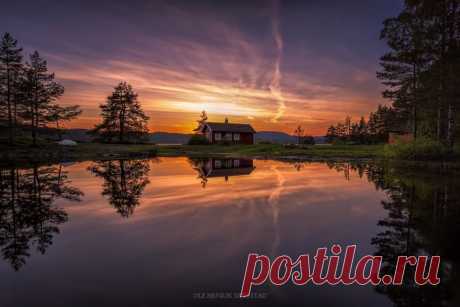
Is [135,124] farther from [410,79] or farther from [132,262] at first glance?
[132,262]

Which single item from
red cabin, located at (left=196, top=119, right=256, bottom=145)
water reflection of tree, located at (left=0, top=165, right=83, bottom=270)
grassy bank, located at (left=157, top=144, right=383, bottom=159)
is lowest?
water reflection of tree, located at (left=0, top=165, right=83, bottom=270)

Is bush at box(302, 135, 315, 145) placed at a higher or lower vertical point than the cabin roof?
lower

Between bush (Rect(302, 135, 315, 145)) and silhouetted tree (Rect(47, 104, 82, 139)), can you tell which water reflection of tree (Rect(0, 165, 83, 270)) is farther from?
bush (Rect(302, 135, 315, 145))

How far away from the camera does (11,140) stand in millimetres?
36062

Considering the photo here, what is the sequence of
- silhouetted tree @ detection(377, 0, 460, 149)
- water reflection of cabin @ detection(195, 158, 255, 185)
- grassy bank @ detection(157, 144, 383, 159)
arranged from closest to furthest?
1. water reflection of cabin @ detection(195, 158, 255, 185)
2. silhouetted tree @ detection(377, 0, 460, 149)
3. grassy bank @ detection(157, 144, 383, 159)

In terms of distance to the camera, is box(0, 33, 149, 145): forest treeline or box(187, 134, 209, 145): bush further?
box(187, 134, 209, 145): bush

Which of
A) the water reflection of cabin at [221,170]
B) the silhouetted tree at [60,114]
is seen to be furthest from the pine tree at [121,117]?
the water reflection of cabin at [221,170]

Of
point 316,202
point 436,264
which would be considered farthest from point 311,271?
point 316,202

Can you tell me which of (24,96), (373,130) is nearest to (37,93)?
(24,96)

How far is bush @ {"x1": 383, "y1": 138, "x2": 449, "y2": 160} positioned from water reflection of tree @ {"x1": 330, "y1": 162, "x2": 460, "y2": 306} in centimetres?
1239

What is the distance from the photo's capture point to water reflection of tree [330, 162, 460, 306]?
401 centimetres

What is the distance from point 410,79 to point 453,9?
6754mm

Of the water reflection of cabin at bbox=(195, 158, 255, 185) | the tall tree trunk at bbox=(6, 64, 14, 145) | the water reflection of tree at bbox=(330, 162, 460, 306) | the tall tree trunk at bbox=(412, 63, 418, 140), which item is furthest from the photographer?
the tall tree trunk at bbox=(6, 64, 14, 145)

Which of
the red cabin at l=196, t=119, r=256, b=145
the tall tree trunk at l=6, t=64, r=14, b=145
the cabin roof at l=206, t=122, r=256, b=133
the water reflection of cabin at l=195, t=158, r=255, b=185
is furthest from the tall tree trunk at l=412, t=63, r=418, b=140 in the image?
the tall tree trunk at l=6, t=64, r=14, b=145
